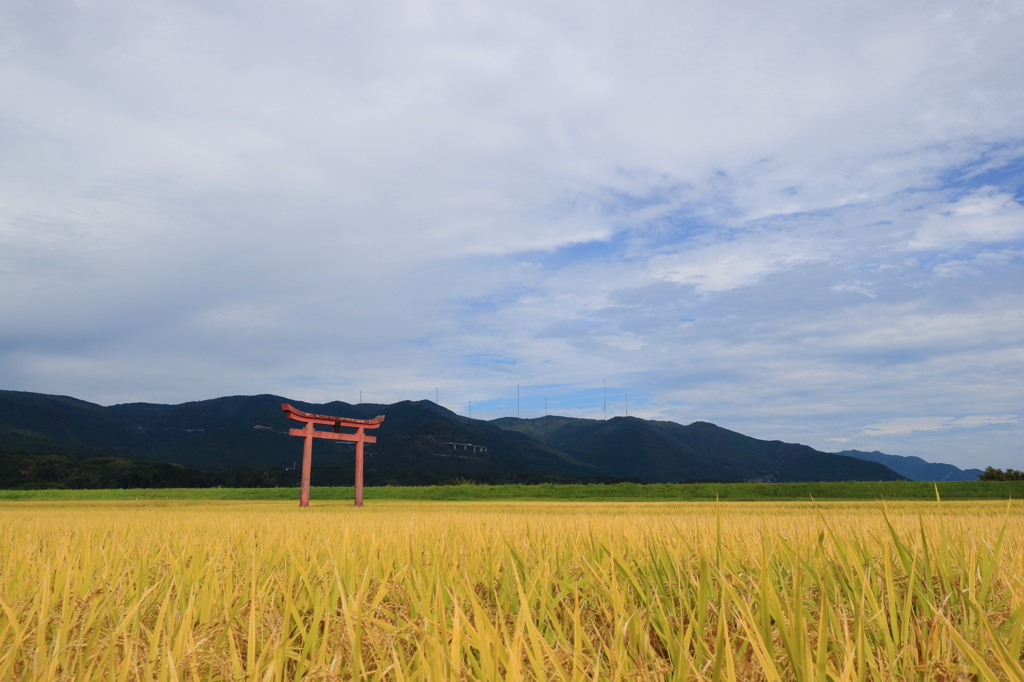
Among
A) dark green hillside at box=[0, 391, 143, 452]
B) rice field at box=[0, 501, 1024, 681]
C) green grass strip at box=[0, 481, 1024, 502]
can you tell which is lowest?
green grass strip at box=[0, 481, 1024, 502]

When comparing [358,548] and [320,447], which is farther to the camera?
[320,447]

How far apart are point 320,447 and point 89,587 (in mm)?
182900

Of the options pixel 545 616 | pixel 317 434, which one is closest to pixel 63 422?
pixel 317 434

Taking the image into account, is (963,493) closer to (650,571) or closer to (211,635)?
(650,571)

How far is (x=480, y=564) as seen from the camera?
11.4ft

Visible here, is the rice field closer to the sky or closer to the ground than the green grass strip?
closer to the sky

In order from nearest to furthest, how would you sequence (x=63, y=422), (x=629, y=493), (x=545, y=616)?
(x=545, y=616), (x=629, y=493), (x=63, y=422)

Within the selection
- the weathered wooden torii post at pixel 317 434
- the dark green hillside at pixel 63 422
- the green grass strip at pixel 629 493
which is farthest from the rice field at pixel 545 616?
the dark green hillside at pixel 63 422

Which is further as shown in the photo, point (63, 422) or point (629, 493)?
point (63, 422)

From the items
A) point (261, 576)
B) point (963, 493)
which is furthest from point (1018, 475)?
point (261, 576)

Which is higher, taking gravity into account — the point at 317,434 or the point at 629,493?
the point at 317,434

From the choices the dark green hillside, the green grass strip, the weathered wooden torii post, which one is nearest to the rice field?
the weathered wooden torii post

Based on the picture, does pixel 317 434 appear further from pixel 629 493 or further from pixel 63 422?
pixel 63 422

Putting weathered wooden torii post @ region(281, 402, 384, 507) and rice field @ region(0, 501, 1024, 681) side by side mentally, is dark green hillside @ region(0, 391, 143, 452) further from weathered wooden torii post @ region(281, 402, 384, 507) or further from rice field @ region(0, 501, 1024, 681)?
rice field @ region(0, 501, 1024, 681)
